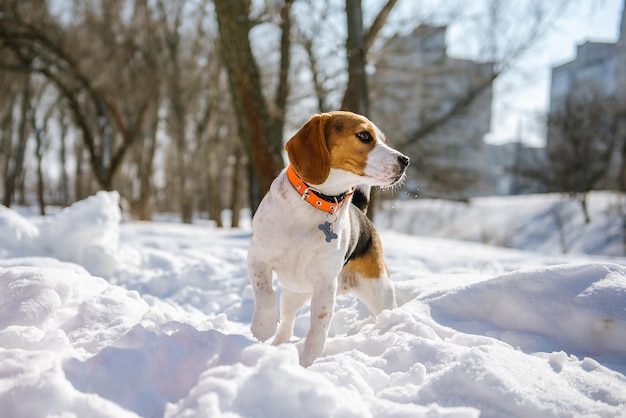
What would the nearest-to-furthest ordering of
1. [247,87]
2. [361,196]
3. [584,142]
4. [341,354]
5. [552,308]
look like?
[341,354]
[552,308]
[361,196]
[247,87]
[584,142]

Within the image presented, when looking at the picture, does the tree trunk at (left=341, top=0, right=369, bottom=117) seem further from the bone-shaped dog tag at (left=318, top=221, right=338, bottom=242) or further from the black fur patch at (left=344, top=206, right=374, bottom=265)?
the bone-shaped dog tag at (left=318, top=221, right=338, bottom=242)

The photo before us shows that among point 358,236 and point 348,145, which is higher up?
point 348,145

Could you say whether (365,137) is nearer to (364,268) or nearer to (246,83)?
(364,268)

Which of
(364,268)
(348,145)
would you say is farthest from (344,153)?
(364,268)

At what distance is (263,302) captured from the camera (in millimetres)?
2650

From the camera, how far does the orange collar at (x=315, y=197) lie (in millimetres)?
2623

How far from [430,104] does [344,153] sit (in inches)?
550

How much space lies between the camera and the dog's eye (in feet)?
9.06

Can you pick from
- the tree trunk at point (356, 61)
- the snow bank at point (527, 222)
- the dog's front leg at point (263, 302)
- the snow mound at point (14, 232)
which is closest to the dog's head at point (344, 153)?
the dog's front leg at point (263, 302)

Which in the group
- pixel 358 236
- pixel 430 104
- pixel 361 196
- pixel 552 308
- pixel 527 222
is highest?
pixel 430 104

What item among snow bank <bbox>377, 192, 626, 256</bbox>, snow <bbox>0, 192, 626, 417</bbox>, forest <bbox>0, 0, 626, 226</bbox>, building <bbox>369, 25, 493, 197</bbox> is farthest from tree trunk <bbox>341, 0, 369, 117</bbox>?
snow bank <bbox>377, 192, 626, 256</bbox>

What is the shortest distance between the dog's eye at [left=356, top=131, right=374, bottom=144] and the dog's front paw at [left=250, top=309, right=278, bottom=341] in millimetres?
1133

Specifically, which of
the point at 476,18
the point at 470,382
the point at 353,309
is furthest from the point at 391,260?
the point at 476,18

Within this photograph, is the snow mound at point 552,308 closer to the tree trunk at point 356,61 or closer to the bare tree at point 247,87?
the bare tree at point 247,87
